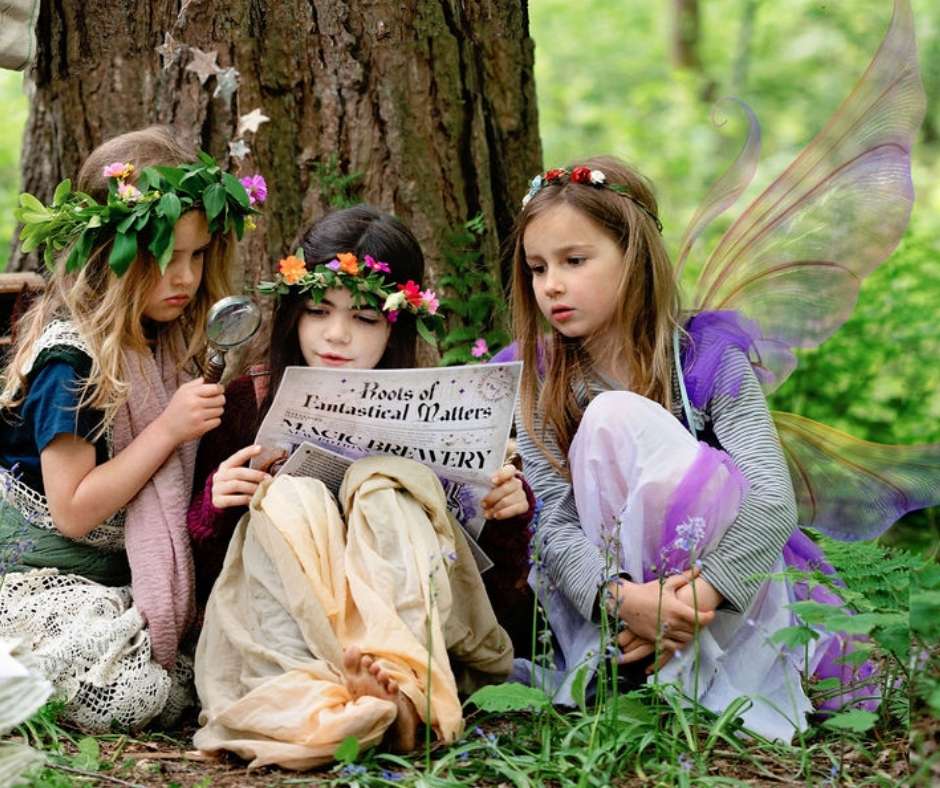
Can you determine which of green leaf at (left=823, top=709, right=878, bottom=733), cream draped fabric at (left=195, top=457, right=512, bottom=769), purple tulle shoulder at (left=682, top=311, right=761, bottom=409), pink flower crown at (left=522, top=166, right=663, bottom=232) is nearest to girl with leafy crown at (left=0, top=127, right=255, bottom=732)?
cream draped fabric at (left=195, top=457, right=512, bottom=769)

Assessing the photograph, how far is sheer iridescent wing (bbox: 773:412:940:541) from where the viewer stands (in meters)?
3.18

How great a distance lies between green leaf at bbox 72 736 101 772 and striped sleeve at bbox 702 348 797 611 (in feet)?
4.22

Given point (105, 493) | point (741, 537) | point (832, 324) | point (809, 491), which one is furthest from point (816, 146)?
point (105, 493)

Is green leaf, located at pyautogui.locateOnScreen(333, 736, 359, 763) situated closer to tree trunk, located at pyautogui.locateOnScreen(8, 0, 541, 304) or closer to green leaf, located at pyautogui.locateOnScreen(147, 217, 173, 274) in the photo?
green leaf, located at pyautogui.locateOnScreen(147, 217, 173, 274)

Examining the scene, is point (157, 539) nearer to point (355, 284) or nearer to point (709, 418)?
point (355, 284)

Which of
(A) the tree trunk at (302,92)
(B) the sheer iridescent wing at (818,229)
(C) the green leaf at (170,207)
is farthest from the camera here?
(A) the tree trunk at (302,92)

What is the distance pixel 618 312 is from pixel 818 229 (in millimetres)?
660

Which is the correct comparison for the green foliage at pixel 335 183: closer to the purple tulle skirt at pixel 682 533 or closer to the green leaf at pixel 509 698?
the purple tulle skirt at pixel 682 533

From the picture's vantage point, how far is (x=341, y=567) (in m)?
2.47

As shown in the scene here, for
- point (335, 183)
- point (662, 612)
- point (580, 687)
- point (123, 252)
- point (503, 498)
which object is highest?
point (335, 183)

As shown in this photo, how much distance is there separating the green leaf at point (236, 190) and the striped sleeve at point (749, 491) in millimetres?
1172

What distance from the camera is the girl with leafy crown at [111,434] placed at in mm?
2678

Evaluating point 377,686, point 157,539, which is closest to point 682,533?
point 377,686

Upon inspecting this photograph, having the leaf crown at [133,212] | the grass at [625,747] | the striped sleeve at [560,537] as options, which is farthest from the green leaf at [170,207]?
the grass at [625,747]
